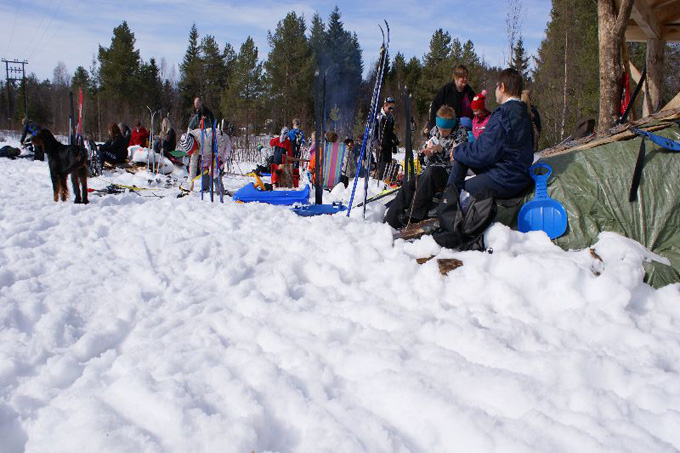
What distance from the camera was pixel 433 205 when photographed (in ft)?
15.4

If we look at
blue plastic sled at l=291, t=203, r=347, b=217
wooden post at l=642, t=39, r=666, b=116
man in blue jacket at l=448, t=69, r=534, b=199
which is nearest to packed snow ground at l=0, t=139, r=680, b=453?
man in blue jacket at l=448, t=69, r=534, b=199

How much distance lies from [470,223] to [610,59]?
3.66 metres

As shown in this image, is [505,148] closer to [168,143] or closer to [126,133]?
[168,143]

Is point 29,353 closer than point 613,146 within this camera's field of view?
Yes

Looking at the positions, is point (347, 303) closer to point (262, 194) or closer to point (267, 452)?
point (267, 452)

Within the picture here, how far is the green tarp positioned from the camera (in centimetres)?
363

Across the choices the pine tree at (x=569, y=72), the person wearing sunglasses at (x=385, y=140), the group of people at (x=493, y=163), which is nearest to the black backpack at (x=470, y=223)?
the group of people at (x=493, y=163)

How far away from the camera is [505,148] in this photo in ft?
13.0

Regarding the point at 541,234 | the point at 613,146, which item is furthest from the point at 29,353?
the point at 613,146

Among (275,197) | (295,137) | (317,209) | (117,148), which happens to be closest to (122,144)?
(117,148)

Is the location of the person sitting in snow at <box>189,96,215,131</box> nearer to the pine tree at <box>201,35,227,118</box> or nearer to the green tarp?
the green tarp

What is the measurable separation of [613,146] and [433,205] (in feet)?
5.34

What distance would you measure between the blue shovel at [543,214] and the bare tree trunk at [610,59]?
7.85ft

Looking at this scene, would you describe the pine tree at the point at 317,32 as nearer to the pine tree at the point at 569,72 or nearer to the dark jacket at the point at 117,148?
the pine tree at the point at 569,72
